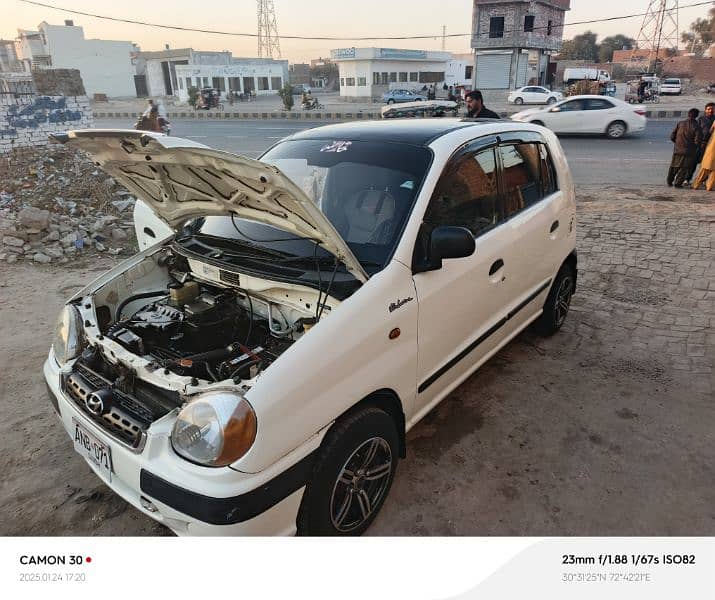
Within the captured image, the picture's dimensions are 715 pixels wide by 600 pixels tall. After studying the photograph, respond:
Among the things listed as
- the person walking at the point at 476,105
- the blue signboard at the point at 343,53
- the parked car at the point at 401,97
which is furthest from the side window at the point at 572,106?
the blue signboard at the point at 343,53

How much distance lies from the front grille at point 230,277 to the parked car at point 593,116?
47.4ft

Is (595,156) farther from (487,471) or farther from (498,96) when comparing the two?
(498,96)

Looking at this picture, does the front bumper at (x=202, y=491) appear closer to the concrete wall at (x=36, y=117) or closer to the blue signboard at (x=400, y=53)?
the concrete wall at (x=36, y=117)

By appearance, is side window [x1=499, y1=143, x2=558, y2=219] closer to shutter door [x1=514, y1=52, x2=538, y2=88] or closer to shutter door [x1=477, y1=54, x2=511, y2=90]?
shutter door [x1=477, y1=54, x2=511, y2=90]

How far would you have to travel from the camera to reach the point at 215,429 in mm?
1836

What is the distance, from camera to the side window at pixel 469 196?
8.87 ft

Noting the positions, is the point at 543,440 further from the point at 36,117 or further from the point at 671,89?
the point at 671,89

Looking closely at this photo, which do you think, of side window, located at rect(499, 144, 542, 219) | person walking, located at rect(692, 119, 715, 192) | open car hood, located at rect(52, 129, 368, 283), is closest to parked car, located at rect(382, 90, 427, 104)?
person walking, located at rect(692, 119, 715, 192)

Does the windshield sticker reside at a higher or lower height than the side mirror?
higher

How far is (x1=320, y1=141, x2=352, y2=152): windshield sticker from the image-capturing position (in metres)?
3.00

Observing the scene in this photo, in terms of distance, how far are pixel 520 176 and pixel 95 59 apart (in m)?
50.8

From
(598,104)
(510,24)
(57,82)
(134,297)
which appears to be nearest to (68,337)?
(134,297)

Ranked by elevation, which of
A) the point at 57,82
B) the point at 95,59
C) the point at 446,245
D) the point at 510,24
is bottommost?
the point at 446,245

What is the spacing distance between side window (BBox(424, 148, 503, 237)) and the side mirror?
195 mm
